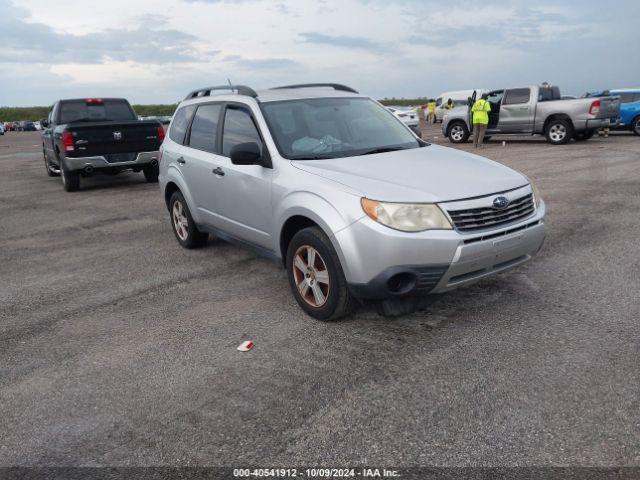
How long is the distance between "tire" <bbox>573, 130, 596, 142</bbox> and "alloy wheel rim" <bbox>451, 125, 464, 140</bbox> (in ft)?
12.6

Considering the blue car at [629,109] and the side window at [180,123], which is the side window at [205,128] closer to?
the side window at [180,123]

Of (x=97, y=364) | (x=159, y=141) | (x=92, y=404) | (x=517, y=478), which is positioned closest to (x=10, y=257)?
(x=97, y=364)

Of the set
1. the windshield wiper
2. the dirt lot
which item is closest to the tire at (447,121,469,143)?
the dirt lot

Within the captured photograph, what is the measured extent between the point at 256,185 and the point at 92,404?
2207 mm

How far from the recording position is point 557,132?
1816 cm

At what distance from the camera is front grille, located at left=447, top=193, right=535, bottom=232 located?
3760 millimetres

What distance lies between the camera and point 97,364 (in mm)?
3828

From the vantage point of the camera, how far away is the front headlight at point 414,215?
3.70m

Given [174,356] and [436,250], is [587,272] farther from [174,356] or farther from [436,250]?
[174,356]

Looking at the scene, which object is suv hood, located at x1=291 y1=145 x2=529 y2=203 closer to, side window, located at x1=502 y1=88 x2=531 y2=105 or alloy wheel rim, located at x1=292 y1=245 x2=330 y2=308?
alloy wheel rim, located at x1=292 y1=245 x2=330 y2=308

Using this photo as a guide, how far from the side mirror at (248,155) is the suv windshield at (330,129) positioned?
0.59 feet

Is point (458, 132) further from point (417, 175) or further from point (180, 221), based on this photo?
point (417, 175)

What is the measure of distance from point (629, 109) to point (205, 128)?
739 inches

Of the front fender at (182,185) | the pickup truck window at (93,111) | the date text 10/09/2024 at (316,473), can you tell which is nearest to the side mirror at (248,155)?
the front fender at (182,185)
